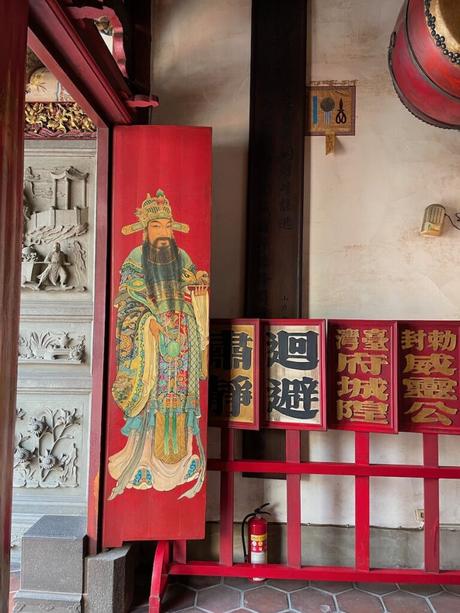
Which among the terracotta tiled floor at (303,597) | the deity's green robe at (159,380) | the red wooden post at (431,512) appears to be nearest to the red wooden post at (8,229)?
the deity's green robe at (159,380)

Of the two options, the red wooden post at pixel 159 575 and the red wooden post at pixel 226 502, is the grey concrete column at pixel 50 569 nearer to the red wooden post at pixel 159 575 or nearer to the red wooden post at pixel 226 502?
the red wooden post at pixel 159 575

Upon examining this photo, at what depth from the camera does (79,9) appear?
4.72ft

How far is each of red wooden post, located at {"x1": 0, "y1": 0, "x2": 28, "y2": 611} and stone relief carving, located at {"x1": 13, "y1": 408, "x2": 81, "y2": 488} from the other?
150cm

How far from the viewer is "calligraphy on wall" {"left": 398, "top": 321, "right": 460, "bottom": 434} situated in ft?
7.07

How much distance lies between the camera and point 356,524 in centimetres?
221

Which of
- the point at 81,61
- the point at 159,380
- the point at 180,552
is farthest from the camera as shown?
the point at 180,552

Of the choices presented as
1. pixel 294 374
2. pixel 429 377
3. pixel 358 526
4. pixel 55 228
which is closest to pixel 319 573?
pixel 358 526

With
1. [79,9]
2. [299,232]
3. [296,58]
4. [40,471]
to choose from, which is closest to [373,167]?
[299,232]

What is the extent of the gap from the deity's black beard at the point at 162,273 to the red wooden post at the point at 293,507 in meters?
0.92

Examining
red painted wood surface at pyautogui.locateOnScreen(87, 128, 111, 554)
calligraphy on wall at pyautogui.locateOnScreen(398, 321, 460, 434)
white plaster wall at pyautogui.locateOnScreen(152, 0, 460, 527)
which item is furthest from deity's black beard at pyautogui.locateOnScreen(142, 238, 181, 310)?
calligraphy on wall at pyautogui.locateOnScreen(398, 321, 460, 434)

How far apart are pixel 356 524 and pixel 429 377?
0.83 m

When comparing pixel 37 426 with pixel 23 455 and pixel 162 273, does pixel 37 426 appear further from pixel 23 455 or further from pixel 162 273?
pixel 162 273

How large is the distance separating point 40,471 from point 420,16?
9.55 feet

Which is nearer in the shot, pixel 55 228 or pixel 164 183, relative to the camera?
pixel 164 183
